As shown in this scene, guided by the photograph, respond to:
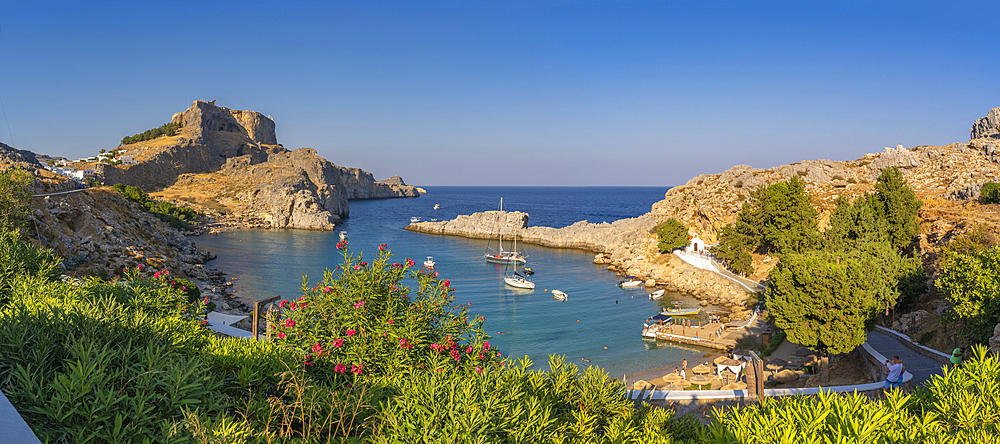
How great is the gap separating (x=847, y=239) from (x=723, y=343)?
28.2 ft

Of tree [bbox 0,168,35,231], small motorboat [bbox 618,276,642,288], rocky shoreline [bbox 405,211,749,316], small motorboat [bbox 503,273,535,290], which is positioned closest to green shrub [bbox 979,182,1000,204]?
rocky shoreline [bbox 405,211,749,316]

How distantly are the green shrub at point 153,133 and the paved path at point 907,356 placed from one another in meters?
158

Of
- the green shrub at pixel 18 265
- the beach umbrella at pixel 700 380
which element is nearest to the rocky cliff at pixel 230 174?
the green shrub at pixel 18 265

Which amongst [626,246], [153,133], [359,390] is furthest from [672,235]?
[153,133]

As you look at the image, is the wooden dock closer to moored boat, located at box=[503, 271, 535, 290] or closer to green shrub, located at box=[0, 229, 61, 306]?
moored boat, located at box=[503, 271, 535, 290]

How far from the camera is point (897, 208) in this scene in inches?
1079

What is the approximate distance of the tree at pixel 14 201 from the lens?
21884 mm

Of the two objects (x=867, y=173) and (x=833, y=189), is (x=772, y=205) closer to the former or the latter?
(x=833, y=189)

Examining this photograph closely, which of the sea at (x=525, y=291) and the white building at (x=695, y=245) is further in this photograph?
the white building at (x=695, y=245)

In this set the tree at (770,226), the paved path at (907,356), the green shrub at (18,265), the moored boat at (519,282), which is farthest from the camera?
the moored boat at (519,282)

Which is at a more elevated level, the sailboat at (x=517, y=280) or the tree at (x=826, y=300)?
the tree at (x=826, y=300)

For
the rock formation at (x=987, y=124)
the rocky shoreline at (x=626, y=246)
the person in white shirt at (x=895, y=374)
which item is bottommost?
the rocky shoreline at (x=626, y=246)

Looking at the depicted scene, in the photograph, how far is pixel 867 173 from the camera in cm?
4262

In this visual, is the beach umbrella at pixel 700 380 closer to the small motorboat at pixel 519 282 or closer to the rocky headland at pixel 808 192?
the rocky headland at pixel 808 192
